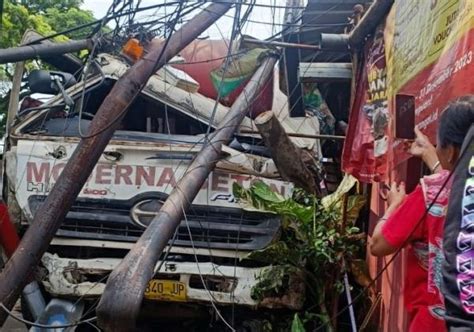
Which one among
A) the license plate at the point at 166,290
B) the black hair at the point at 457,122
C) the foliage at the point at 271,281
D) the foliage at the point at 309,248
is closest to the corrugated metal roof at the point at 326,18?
the foliage at the point at 309,248

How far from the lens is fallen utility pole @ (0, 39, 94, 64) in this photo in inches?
231

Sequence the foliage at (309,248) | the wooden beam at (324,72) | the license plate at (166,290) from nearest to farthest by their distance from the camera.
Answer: the foliage at (309,248) → the license plate at (166,290) → the wooden beam at (324,72)

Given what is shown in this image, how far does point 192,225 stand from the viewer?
4.91 metres

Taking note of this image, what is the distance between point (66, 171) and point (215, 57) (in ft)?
9.37

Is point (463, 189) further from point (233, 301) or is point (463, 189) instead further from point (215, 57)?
point (215, 57)

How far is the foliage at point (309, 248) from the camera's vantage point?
4.68 metres

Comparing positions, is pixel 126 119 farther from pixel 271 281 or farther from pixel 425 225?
pixel 425 225

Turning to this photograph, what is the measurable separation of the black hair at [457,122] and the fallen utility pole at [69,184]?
3043 mm

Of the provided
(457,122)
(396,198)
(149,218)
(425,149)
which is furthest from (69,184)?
(457,122)

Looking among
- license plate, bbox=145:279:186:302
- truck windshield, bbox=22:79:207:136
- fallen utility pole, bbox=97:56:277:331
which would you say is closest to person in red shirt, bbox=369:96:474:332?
fallen utility pole, bbox=97:56:277:331

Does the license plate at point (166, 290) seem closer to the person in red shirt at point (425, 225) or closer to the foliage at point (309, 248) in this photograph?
the foliage at point (309, 248)

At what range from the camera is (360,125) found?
16.3 ft

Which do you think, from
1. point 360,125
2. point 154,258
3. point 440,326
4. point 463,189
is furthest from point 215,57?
point 463,189

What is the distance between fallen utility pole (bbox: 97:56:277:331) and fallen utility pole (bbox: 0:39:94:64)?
173 cm
